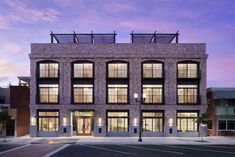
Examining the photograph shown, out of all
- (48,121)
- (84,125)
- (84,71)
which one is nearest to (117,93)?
(84,71)

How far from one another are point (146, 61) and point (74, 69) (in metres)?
10.1

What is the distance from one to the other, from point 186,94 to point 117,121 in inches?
405

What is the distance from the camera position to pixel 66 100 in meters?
52.3

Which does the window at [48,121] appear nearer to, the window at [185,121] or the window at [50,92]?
the window at [50,92]

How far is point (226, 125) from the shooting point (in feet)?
172

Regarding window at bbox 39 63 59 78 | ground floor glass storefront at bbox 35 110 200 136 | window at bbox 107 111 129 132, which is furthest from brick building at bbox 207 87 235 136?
window at bbox 39 63 59 78

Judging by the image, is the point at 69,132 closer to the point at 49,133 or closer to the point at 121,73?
the point at 49,133

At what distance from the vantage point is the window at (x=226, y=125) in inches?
2069

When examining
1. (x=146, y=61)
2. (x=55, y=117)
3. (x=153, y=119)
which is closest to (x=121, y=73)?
(x=146, y=61)

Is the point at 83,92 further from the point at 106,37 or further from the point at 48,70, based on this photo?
the point at 106,37

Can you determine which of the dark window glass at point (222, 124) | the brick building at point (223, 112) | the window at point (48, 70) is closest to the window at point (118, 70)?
the window at point (48, 70)

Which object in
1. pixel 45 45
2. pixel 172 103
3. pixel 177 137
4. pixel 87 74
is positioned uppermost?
pixel 45 45

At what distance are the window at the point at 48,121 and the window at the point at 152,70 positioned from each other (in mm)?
13546

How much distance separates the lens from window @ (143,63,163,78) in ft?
172
